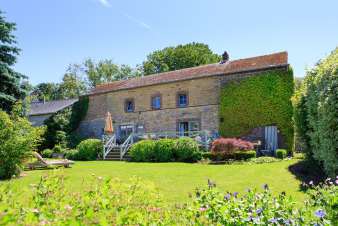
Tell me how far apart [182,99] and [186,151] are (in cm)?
804

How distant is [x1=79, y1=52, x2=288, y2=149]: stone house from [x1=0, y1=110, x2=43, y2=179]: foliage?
423 inches

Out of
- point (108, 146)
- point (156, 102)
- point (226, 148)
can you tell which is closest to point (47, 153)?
point (108, 146)

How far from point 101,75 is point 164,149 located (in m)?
39.2

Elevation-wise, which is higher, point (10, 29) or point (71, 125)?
point (10, 29)

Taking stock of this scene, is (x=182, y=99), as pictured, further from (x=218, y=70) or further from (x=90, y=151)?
(x=90, y=151)

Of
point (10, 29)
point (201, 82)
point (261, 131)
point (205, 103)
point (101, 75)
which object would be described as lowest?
point (261, 131)

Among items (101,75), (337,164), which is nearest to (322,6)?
(337,164)

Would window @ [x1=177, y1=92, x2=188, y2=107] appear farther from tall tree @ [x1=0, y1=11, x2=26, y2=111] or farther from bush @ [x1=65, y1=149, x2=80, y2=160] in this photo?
tall tree @ [x1=0, y1=11, x2=26, y2=111]

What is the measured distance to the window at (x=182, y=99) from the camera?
25000 millimetres

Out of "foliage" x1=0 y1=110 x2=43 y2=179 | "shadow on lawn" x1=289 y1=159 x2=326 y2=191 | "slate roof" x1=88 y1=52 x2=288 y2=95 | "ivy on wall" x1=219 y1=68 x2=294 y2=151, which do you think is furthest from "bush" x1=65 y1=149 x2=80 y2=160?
"shadow on lawn" x1=289 y1=159 x2=326 y2=191

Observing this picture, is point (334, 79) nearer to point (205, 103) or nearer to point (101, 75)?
point (205, 103)

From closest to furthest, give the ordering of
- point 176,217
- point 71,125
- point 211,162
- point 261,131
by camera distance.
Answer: point 176,217, point 211,162, point 261,131, point 71,125

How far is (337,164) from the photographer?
25.9ft

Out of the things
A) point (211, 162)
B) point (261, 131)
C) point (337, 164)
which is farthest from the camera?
point (261, 131)
